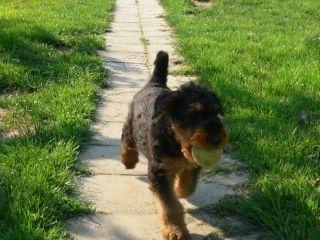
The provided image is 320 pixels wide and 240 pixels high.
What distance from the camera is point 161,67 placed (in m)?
4.50

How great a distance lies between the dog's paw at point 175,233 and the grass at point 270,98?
515mm

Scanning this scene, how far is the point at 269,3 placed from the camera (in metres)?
14.9

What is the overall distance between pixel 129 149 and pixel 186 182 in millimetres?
806

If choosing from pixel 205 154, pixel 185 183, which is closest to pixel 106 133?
pixel 185 183

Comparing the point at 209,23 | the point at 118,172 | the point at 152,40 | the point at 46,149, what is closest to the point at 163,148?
the point at 118,172

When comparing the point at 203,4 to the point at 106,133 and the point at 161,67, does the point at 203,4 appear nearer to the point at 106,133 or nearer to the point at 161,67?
the point at 106,133

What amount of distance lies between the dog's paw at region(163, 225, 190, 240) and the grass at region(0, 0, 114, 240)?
70 cm

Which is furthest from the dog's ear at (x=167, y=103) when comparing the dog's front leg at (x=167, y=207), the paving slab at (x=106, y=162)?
the paving slab at (x=106, y=162)

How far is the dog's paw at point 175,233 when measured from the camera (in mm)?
3492

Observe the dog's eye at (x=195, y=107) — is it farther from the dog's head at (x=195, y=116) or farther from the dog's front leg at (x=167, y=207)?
the dog's front leg at (x=167, y=207)

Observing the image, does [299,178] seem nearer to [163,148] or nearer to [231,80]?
[163,148]

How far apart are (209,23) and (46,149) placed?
745 centimetres

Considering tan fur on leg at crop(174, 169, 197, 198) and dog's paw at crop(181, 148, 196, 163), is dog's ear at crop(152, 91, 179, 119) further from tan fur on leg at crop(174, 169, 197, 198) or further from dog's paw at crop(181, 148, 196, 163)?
tan fur on leg at crop(174, 169, 197, 198)

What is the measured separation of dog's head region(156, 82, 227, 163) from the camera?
314 centimetres
